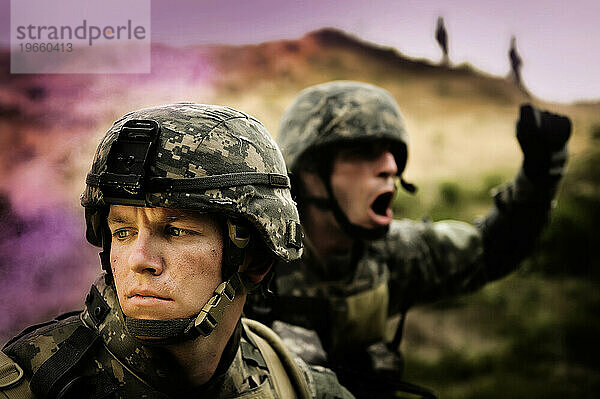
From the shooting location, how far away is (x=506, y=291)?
6387 millimetres

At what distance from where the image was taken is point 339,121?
3.75 meters

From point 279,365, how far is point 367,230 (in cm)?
120

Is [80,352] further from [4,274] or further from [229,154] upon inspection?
[4,274]

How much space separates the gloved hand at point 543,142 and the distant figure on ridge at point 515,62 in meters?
2.04

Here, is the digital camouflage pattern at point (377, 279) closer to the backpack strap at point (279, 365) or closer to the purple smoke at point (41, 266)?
the backpack strap at point (279, 365)

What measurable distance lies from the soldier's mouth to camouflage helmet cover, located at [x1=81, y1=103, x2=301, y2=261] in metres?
1.35

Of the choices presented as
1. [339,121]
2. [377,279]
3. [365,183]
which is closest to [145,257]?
[365,183]

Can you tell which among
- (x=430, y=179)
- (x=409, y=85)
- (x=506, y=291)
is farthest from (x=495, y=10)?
(x=506, y=291)

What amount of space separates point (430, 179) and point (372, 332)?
286 cm

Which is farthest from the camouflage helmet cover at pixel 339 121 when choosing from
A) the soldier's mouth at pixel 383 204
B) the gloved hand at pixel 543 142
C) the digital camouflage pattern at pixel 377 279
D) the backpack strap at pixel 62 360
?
the backpack strap at pixel 62 360

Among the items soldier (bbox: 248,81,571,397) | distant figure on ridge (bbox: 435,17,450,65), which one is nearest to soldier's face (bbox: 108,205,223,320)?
soldier (bbox: 248,81,571,397)

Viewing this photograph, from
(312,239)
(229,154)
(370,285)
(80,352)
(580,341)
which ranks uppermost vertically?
(229,154)

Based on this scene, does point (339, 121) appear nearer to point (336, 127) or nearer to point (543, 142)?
point (336, 127)

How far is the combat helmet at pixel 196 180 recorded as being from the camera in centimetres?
205
